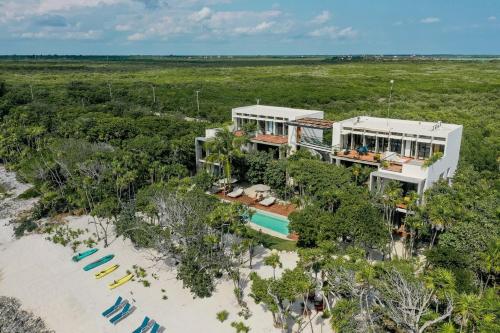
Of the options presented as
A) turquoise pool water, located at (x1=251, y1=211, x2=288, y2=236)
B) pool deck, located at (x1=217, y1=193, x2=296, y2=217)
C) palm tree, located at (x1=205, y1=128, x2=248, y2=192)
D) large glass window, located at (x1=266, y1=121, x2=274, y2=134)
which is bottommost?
turquoise pool water, located at (x1=251, y1=211, x2=288, y2=236)

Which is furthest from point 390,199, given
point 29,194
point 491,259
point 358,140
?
point 29,194

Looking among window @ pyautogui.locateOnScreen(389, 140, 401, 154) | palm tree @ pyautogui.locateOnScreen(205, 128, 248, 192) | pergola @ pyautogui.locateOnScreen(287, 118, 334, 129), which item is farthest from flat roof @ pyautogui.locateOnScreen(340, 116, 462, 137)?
palm tree @ pyautogui.locateOnScreen(205, 128, 248, 192)

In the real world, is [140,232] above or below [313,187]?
below

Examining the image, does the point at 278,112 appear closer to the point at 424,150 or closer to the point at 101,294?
the point at 424,150

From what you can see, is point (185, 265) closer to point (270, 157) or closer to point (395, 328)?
point (395, 328)

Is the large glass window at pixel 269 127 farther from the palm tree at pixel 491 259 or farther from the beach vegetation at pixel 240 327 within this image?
the palm tree at pixel 491 259

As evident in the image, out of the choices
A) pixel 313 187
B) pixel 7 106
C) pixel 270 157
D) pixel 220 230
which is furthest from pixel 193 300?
pixel 7 106

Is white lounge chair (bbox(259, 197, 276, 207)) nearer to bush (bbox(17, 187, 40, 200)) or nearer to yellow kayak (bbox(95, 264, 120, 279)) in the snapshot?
yellow kayak (bbox(95, 264, 120, 279))
